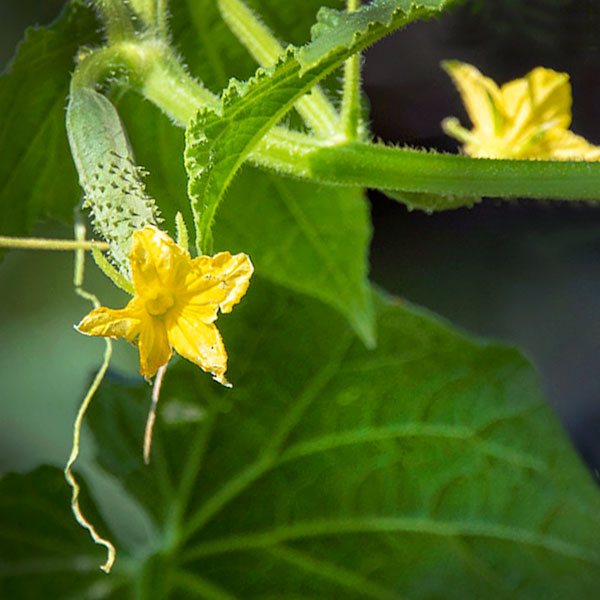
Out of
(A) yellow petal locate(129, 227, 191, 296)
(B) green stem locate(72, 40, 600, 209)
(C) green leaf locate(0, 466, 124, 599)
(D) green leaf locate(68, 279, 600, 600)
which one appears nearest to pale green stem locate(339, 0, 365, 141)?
(B) green stem locate(72, 40, 600, 209)

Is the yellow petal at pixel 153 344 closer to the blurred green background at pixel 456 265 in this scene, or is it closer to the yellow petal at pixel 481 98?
the yellow petal at pixel 481 98

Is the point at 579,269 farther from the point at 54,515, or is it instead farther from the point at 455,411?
the point at 54,515

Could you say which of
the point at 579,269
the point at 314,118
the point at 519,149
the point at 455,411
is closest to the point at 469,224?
the point at 579,269

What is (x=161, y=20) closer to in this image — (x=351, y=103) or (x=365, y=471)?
(x=351, y=103)

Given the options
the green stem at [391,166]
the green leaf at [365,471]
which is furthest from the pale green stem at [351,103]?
the green leaf at [365,471]

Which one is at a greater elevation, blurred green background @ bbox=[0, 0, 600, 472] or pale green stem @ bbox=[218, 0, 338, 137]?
pale green stem @ bbox=[218, 0, 338, 137]

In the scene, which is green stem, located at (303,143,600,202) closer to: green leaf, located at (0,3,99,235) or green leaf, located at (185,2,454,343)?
green leaf, located at (185,2,454,343)
